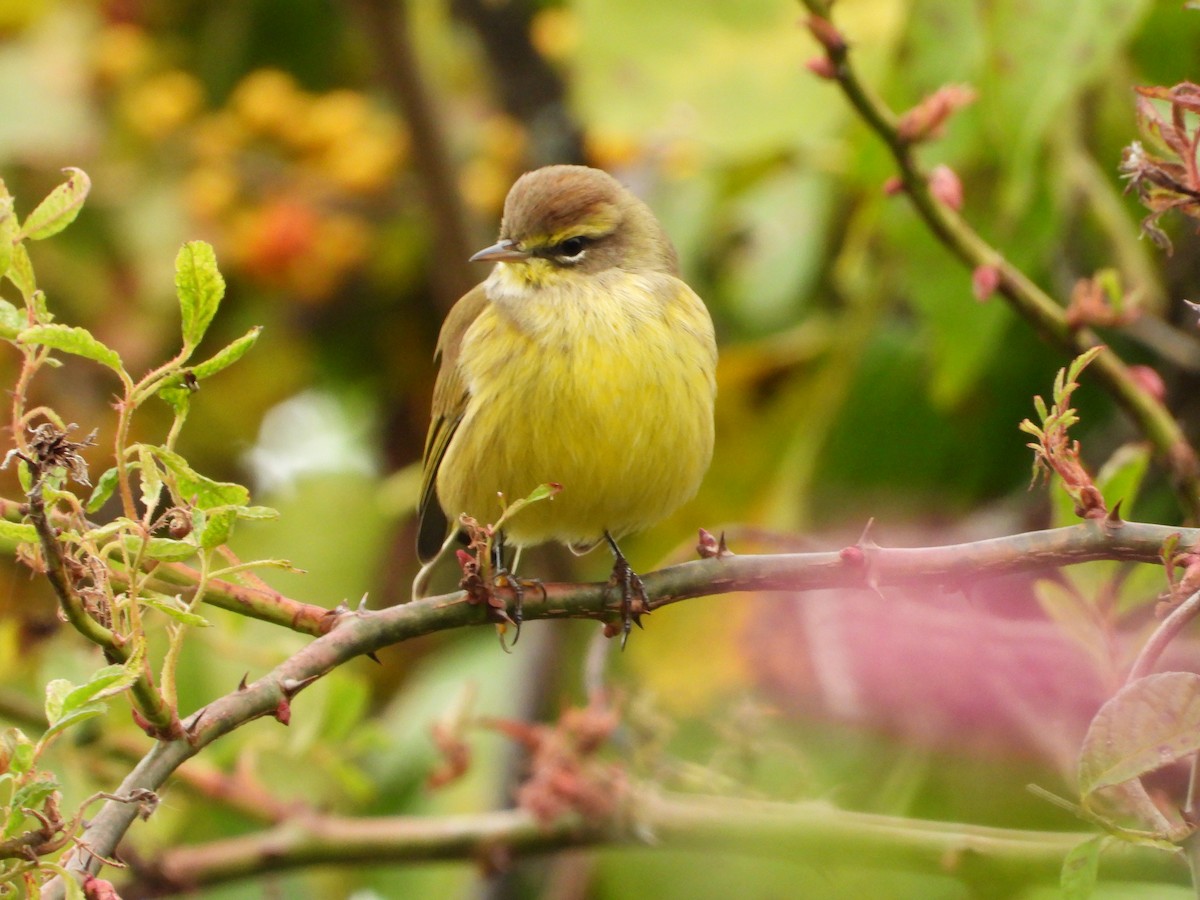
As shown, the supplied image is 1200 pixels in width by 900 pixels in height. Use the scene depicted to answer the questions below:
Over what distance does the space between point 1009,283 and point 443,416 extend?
3.85 ft

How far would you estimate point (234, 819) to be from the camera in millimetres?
3340

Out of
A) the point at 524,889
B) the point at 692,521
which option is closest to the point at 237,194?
the point at 692,521

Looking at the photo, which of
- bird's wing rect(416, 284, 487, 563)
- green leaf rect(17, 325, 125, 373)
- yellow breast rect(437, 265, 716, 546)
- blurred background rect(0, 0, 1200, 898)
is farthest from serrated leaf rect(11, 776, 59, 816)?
bird's wing rect(416, 284, 487, 563)

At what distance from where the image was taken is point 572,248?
294 centimetres

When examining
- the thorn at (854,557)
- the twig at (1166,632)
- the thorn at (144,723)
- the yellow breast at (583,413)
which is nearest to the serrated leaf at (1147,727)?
the twig at (1166,632)

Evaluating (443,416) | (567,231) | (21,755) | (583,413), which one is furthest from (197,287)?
(567,231)

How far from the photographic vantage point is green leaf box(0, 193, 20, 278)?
1.15m

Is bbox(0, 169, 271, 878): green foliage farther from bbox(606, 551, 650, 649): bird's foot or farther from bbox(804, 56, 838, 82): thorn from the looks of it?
bbox(804, 56, 838, 82): thorn

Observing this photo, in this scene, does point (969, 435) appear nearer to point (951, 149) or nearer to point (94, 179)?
point (951, 149)

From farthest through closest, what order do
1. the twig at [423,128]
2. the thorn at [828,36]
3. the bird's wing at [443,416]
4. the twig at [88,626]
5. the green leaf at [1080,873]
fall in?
the twig at [423,128]
the bird's wing at [443,416]
the thorn at [828,36]
the green leaf at [1080,873]
the twig at [88,626]

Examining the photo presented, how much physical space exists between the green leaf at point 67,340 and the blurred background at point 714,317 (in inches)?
43.6

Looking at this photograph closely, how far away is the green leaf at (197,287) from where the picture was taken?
1197 millimetres

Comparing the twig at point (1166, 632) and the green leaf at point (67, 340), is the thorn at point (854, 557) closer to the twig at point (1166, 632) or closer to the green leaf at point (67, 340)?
the twig at point (1166, 632)

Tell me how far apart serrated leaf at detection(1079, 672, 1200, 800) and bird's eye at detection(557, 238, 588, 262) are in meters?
1.83
